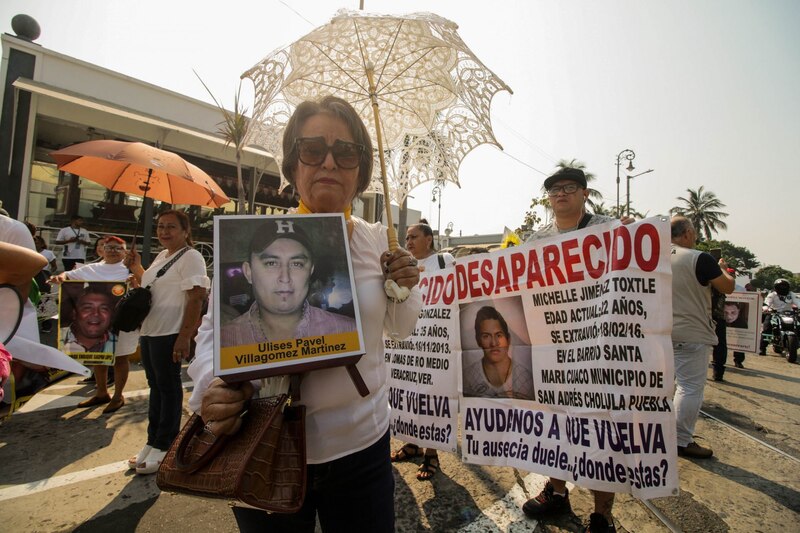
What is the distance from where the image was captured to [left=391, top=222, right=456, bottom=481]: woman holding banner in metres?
3.17

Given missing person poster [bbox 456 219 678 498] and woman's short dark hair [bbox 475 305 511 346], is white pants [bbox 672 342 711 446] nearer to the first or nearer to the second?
missing person poster [bbox 456 219 678 498]

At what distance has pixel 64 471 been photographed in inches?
123

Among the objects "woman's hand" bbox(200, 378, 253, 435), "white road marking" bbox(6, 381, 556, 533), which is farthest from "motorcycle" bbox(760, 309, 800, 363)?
"woman's hand" bbox(200, 378, 253, 435)

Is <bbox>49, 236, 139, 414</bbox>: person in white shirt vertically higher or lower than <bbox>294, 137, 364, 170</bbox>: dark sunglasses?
lower

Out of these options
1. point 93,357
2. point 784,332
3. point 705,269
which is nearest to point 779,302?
point 784,332

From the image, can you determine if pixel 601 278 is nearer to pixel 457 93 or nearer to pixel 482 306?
pixel 482 306

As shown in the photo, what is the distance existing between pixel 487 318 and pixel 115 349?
4460 millimetres

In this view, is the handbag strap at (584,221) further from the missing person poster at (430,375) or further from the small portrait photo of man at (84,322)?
the small portrait photo of man at (84,322)

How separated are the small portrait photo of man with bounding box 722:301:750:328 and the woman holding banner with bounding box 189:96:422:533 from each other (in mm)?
9467

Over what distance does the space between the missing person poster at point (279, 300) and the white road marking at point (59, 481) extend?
10.6 ft

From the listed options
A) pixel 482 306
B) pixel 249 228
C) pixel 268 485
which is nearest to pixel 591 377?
pixel 482 306

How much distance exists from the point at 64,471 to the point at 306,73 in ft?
12.3

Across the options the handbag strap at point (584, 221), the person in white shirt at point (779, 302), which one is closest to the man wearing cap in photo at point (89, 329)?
the handbag strap at point (584, 221)

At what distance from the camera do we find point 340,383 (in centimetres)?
125
